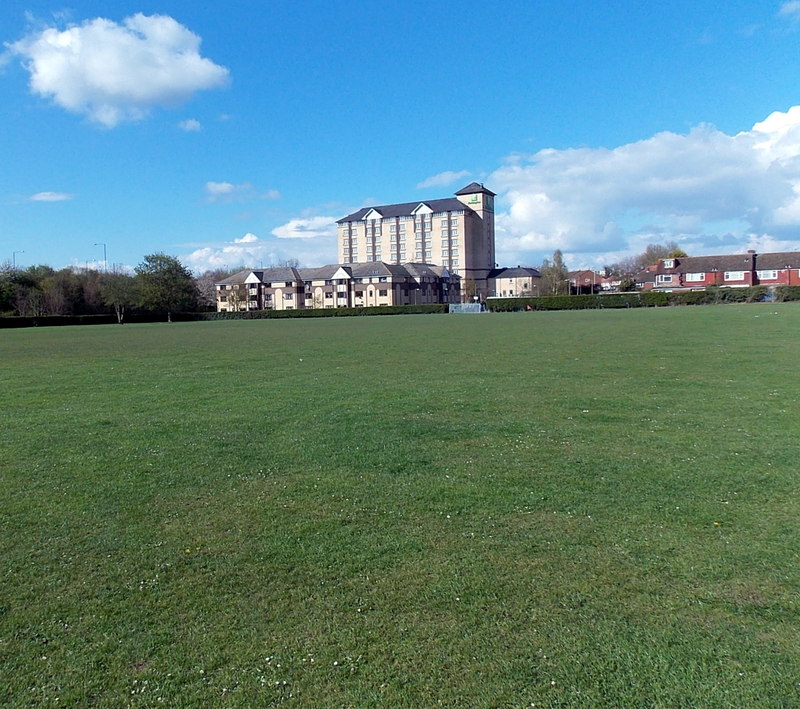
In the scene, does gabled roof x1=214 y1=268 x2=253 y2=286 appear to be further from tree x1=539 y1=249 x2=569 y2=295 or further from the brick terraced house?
the brick terraced house

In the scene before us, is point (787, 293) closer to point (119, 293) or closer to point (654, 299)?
point (654, 299)

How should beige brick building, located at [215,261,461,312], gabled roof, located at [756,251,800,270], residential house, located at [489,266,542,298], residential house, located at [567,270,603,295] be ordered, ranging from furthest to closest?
residential house, located at [489,266,542,298] < residential house, located at [567,270,603,295] < beige brick building, located at [215,261,461,312] < gabled roof, located at [756,251,800,270]

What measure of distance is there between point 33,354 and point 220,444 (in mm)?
22234

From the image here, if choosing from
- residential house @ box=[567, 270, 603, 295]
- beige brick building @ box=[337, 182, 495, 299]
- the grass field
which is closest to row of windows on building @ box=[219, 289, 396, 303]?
beige brick building @ box=[337, 182, 495, 299]

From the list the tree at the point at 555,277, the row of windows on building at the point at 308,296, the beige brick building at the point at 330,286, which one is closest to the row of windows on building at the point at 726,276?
the tree at the point at 555,277

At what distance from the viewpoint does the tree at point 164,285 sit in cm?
8825

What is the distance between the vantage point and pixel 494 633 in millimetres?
3977

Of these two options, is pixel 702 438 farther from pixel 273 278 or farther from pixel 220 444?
pixel 273 278

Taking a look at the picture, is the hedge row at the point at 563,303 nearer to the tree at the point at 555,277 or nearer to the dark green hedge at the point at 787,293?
the dark green hedge at the point at 787,293

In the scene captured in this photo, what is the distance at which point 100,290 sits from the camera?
88.5 metres

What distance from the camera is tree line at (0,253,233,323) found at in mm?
81500

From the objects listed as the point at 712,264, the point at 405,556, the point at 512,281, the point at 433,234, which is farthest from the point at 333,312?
the point at 405,556

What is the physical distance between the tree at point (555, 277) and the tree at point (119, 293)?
80.2 meters

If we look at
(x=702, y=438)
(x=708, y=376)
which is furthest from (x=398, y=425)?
(x=708, y=376)
